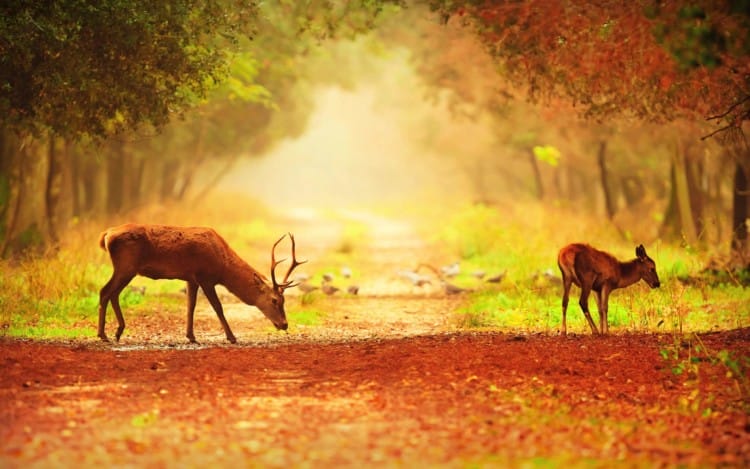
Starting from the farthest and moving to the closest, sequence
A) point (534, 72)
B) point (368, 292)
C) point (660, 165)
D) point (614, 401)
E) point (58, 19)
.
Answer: point (660, 165) < point (368, 292) < point (534, 72) < point (58, 19) < point (614, 401)

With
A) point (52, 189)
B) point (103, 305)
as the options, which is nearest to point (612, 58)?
point (103, 305)

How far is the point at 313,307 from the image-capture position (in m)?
17.3

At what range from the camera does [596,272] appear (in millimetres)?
12922

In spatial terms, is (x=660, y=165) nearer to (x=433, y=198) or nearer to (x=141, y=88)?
(x=141, y=88)

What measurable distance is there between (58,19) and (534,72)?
23.7 feet

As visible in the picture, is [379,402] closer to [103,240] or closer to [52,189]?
[103,240]

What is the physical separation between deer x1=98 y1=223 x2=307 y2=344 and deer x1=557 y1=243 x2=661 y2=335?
125 inches

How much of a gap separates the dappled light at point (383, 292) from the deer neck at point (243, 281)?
0.03 metres

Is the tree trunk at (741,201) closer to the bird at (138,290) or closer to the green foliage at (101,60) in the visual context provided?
the green foliage at (101,60)

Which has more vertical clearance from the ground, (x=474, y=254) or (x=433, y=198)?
(x=433, y=198)

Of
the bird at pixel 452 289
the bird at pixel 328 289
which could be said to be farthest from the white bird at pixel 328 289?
the bird at pixel 452 289

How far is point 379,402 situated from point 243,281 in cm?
529

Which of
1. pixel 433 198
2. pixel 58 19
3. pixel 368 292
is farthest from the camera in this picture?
pixel 433 198

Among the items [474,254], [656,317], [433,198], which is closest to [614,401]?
[656,317]
